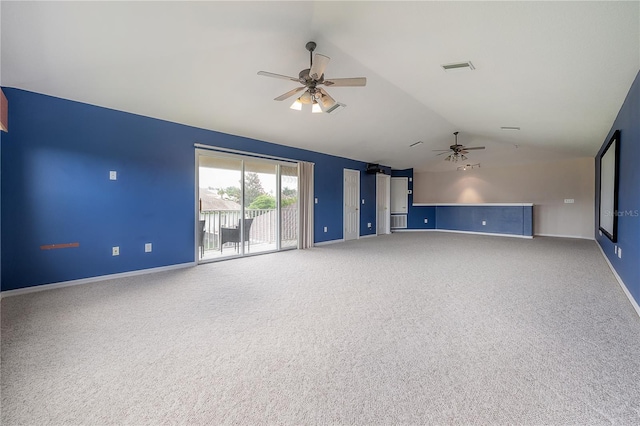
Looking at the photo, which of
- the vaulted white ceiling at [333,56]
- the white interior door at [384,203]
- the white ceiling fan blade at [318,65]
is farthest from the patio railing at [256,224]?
the white interior door at [384,203]

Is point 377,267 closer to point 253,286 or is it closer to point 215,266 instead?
point 253,286

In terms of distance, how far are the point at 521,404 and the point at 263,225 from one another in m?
5.52

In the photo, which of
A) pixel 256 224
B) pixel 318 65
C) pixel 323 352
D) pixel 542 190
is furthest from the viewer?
pixel 542 190

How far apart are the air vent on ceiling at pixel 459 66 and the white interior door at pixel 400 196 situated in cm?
725

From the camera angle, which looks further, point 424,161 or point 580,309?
point 424,161

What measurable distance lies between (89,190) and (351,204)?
6116 millimetres

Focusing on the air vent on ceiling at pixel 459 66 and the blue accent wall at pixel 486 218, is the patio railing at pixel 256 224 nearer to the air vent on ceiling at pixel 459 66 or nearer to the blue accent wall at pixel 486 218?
the air vent on ceiling at pixel 459 66

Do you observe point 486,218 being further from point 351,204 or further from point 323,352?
point 323,352

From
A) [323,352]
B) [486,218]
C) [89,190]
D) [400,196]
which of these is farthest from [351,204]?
[323,352]

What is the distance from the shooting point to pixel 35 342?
2197 mm

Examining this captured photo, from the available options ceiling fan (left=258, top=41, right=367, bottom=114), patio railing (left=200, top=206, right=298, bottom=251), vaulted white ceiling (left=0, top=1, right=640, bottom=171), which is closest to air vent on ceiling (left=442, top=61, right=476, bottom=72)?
vaulted white ceiling (left=0, top=1, right=640, bottom=171)

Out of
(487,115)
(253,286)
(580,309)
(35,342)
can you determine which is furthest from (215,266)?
(487,115)

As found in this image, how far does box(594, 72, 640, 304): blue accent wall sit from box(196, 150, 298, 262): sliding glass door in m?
5.38

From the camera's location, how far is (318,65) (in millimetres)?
2893
